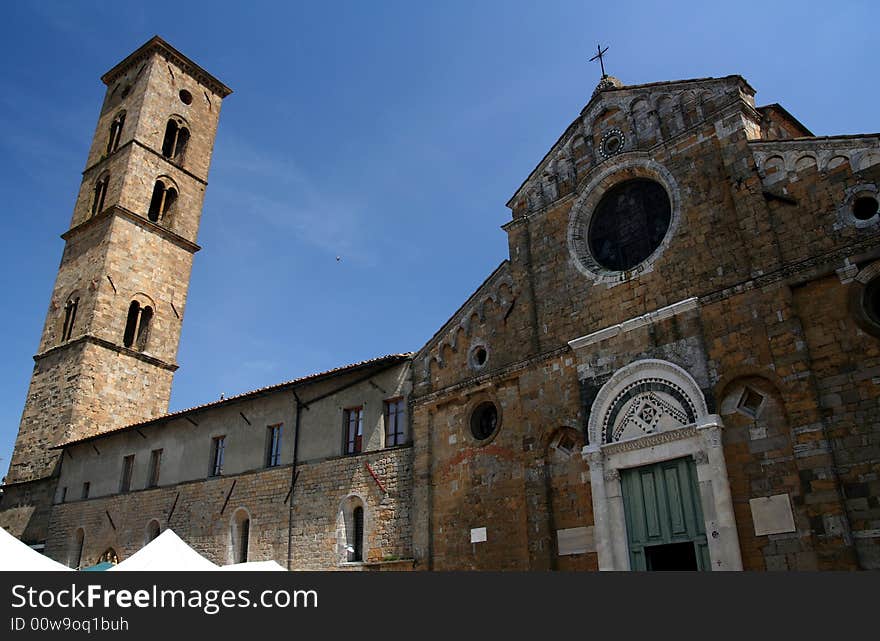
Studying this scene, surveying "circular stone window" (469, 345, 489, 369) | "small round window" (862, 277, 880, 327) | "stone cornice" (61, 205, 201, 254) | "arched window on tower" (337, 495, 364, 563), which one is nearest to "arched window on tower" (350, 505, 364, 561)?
"arched window on tower" (337, 495, 364, 563)

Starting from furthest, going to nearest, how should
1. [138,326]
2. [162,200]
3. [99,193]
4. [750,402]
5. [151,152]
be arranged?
1. [162,200]
2. [99,193]
3. [151,152]
4. [138,326]
5. [750,402]

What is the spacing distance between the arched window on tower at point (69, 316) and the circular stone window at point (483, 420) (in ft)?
68.9

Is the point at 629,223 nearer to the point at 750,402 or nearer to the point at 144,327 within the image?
the point at 750,402

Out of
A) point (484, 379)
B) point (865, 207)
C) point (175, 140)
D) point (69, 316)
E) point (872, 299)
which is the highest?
point (175, 140)

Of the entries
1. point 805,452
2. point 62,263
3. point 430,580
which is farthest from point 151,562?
point 62,263

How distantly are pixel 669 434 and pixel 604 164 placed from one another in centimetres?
601

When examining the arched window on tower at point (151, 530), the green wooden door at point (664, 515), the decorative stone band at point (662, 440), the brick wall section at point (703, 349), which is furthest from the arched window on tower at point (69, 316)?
the green wooden door at point (664, 515)

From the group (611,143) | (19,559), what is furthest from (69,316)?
(611,143)

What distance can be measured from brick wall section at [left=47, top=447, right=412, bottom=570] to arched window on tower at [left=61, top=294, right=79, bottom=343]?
8.48 meters

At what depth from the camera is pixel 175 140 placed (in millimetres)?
33750

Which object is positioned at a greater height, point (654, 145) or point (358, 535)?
point (654, 145)

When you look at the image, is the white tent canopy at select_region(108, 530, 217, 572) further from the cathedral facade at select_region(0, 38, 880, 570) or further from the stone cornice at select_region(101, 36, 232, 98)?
the stone cornice at select_region(101, 36, 232, 98)

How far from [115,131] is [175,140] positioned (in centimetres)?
300

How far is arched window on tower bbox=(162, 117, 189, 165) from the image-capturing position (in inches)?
1315
